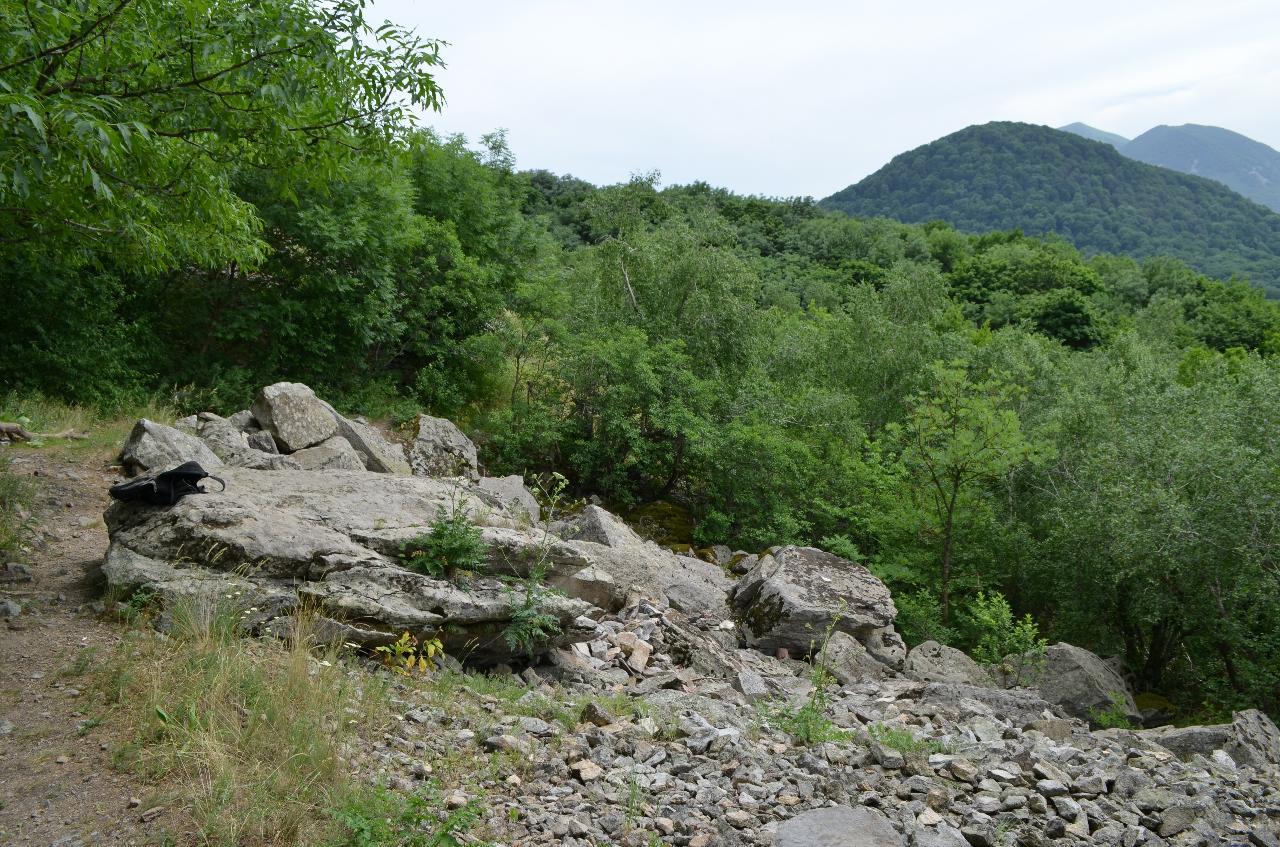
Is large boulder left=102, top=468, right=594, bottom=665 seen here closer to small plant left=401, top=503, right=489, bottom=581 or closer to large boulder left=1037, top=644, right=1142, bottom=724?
small plant left=401, top=503, right=489, bottom=581

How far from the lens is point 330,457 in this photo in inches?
458

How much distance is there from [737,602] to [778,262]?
48.8 metres

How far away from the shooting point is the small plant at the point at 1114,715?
34.0 feet

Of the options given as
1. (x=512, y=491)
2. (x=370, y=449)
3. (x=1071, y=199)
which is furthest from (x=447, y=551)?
(x=1071, y=199)

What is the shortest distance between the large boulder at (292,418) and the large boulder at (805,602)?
22.1ft

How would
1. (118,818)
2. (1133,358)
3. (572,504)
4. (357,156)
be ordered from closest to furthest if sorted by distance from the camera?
1. (118,818)
2. (357,156)
3. (572,504)
4. (1133,358)

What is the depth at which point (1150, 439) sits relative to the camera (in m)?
15.9

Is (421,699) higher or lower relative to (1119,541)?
higher

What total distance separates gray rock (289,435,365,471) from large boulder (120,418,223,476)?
63.1 inches

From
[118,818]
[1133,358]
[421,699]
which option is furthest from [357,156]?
[1133,358]

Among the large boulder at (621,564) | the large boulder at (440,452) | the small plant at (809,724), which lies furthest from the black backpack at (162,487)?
the large boulder at (440,452)

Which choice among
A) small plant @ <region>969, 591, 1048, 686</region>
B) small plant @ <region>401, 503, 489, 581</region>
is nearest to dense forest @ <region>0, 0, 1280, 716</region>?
small plant @ <region>969, 591, 1048, 686</region>

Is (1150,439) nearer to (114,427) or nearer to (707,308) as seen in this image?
(707,308)

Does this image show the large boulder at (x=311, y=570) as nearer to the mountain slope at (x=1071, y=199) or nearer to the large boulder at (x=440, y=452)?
the large boulder at (x=440, y=452)
